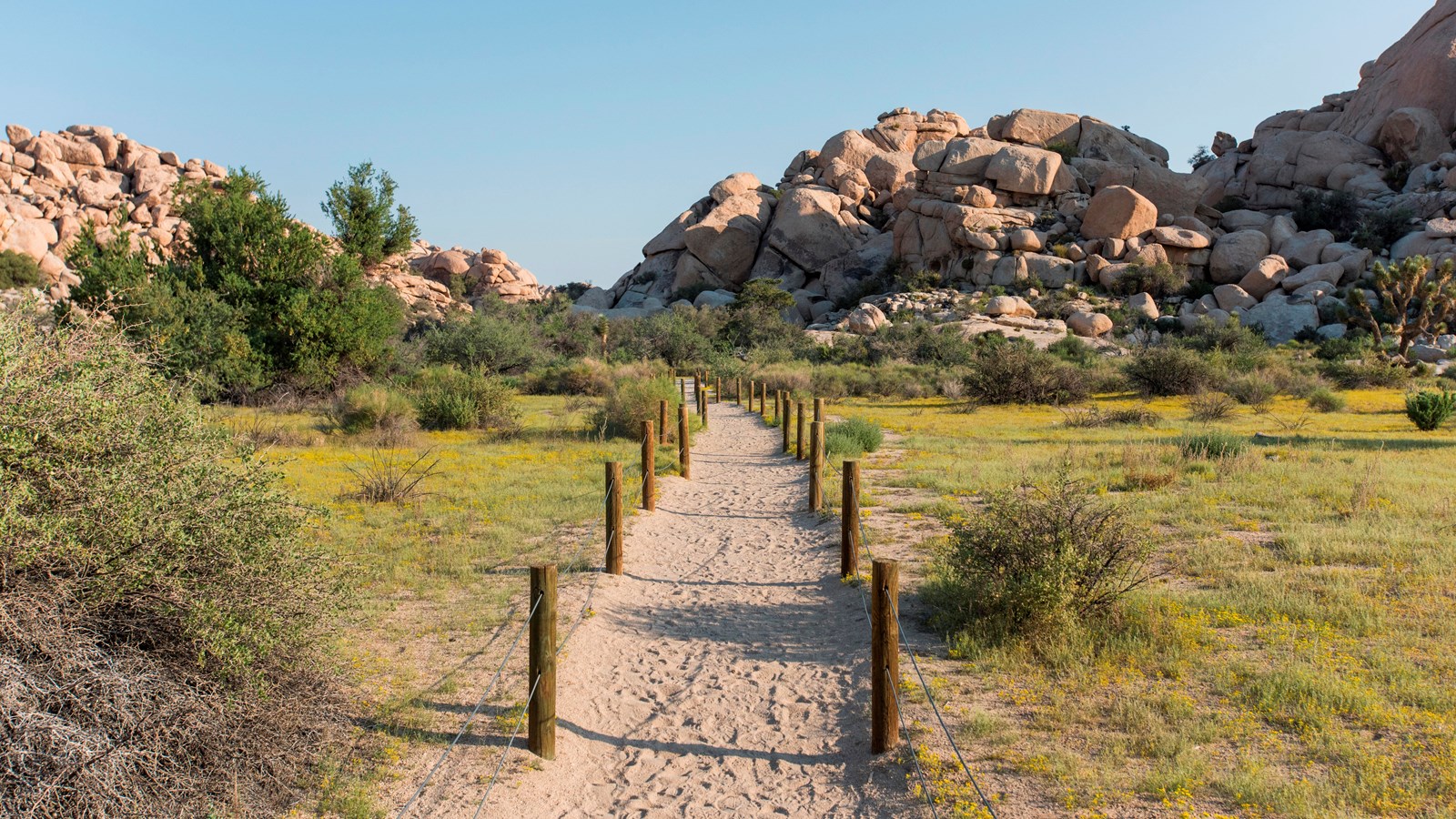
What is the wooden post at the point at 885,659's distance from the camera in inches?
185

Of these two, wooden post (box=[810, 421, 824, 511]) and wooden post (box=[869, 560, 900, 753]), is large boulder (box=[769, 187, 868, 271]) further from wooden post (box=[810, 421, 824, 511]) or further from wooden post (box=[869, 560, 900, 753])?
wooden post (box=[869, 560, 900, 753])

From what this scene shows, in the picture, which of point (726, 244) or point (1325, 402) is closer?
point (1325, 402)

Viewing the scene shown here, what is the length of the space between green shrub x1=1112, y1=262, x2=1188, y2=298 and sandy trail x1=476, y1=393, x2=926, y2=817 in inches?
1930

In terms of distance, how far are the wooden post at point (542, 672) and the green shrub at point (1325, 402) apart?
79.5ft

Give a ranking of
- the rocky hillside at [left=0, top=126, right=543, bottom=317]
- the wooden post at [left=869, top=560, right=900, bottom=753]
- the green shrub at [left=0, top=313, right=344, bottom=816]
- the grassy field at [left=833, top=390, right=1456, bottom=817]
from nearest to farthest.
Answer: the green shrub at [left=0, top=313, right=344, bottom=816], the grassy field at [left=833, top=390, right=1456, bottom=817], the wooden post at [left=869, top=560, right=900, bottom=753], the rocky hillside at [left=0, top=126, right=543, bottom=317]

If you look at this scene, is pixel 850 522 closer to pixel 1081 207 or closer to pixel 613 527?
pixel 613 527

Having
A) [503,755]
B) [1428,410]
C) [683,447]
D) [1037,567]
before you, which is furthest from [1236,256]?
[503,755]

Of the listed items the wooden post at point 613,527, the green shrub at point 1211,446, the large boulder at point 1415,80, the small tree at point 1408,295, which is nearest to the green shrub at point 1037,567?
the wooden post at point 613,527

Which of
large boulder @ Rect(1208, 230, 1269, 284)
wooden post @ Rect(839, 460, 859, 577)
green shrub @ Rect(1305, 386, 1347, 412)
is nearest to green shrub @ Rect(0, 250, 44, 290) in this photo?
wooden post @ Rect(839, 460, 859, 577)

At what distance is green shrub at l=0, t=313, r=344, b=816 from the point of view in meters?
3.15

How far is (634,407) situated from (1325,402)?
18.5 metres

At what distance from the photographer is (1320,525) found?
8.83 metres

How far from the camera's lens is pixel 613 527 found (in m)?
8.23

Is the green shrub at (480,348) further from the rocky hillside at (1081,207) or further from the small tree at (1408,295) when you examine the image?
the small tree at (1408,295)
